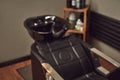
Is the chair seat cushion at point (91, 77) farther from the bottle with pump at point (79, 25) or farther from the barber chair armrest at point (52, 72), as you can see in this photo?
the bottle with pump at point (79, 25)

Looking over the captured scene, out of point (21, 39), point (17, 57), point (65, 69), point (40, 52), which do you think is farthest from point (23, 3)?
point (65, 69)

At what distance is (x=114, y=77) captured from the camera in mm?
1349

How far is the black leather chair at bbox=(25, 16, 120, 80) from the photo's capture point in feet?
6.00

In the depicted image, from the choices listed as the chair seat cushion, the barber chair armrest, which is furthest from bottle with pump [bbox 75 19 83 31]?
the barber chair armrest

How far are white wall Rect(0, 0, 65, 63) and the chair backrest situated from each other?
79 cm

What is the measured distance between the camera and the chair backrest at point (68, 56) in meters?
1.85

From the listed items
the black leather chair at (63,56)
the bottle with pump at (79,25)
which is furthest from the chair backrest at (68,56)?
the bottle with pump at (79,25)

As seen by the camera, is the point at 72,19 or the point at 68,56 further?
the point at 72,19

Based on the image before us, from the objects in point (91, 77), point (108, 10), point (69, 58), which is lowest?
point (91, 77)

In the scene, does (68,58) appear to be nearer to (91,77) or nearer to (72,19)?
(91,77)

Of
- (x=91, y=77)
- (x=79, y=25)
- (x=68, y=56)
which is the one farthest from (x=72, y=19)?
(x=91, y=77)

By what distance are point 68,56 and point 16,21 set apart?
96 cm

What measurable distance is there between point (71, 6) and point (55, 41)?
0.88m

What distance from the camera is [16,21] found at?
2529 millimetres
